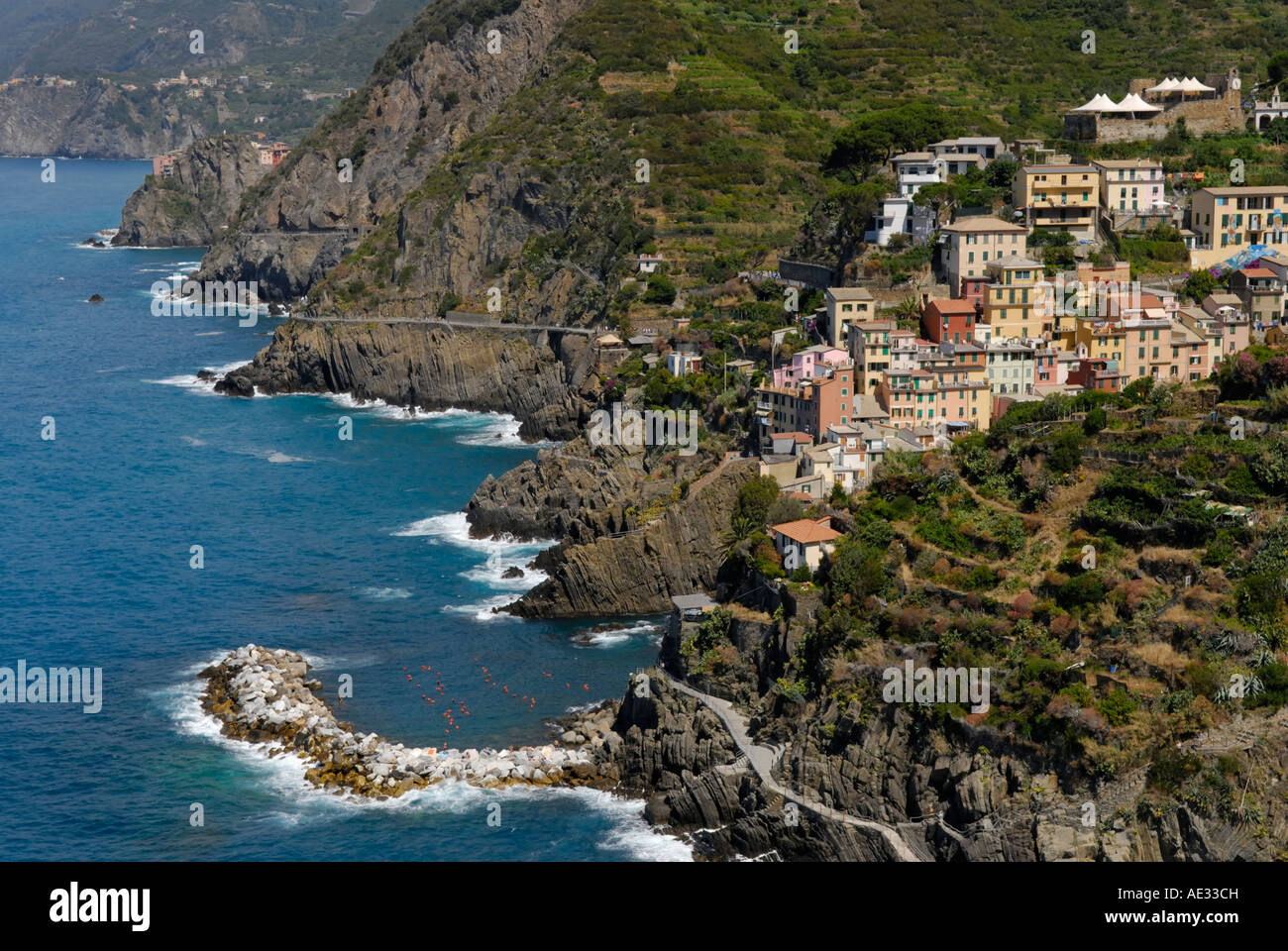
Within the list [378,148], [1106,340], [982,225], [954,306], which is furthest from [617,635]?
[378,148]

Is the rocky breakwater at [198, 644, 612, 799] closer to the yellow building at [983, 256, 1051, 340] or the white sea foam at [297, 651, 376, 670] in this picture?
the white sea foam at [297, 651, 376, 670]

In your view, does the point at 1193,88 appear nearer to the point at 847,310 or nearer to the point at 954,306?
the point at 954,306

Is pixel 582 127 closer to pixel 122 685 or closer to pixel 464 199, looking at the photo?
pixel 464 199

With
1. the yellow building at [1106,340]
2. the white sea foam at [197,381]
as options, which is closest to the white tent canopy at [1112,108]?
the yellow building at [1106,340]

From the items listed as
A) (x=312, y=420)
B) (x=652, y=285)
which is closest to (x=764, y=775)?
(x=652, y=285)

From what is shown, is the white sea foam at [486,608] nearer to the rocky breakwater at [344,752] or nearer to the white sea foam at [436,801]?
the rocky breakwater at [344,752]

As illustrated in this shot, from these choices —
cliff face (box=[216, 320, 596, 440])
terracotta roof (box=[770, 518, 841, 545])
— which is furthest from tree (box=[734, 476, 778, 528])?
cliff face (box=[216, 320, 596, 440])
